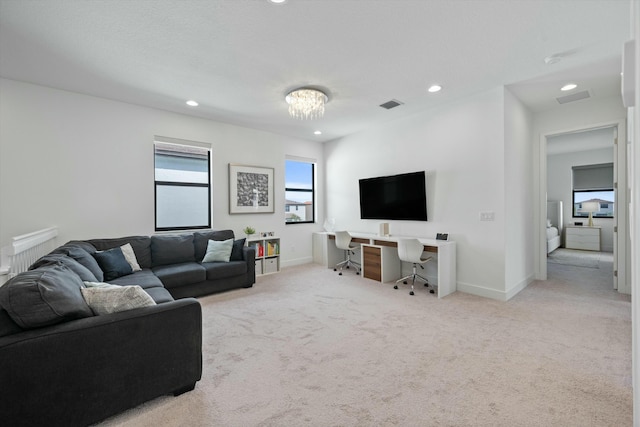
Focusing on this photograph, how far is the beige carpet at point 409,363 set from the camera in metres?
1.69

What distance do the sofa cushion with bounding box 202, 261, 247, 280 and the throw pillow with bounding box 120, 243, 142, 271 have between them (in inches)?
32.4

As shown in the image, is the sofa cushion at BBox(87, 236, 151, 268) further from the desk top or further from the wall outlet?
the wall outlet

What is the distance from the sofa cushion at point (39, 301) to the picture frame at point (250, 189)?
344 cm

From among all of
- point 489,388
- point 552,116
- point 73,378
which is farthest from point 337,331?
point 552,116

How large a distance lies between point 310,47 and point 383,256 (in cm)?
321

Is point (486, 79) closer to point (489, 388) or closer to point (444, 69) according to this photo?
point (444, 69)

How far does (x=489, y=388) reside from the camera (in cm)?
191

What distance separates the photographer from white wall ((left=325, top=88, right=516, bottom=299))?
12.1 feet

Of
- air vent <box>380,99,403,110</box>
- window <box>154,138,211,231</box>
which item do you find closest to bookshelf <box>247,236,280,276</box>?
window <box>154,138,211,231</box>

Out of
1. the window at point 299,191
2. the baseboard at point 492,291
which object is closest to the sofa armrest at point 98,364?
the baseboard at point 492,291

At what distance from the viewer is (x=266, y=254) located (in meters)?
5.17

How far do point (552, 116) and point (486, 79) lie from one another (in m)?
1.97

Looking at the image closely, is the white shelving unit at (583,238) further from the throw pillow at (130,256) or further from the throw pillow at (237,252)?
the throw pillow at (130,256)

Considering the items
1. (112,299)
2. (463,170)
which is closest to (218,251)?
(112,299)
